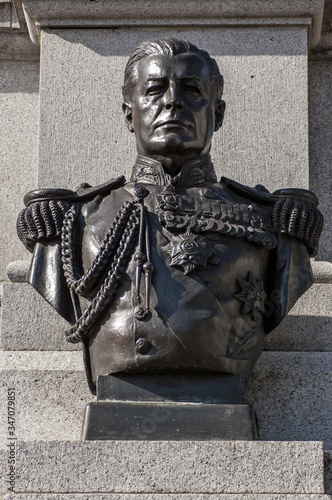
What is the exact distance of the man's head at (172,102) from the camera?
6379 mm

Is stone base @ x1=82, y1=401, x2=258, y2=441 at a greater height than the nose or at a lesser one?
lesser

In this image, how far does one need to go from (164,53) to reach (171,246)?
1.05 meters

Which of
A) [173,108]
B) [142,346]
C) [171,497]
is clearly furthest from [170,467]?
[173,108]

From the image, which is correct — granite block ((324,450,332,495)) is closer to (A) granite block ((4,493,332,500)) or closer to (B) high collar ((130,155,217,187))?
(A) granite block ((4,493,332,500))

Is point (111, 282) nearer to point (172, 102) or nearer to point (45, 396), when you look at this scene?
point (45, 396)

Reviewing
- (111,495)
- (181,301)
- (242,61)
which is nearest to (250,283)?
(181,301)

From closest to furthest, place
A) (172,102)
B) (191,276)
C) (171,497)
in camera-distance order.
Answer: (171,497) < (191,276) < (172,102)

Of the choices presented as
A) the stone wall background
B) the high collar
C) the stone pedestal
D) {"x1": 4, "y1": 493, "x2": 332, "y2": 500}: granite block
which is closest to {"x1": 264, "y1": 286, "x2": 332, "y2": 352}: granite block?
the stone pedestal

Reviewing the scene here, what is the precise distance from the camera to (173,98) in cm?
637

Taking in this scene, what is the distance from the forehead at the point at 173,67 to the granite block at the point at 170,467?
194 cm

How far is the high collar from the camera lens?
6434mm

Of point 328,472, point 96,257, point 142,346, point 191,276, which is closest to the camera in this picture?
point 328,472

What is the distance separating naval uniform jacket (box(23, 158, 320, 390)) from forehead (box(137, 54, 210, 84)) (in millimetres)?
432

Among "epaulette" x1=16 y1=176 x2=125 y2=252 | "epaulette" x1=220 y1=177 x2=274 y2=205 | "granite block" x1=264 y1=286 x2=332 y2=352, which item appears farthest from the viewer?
"granite block" x1=264 y1=286 x2=332 y2=352
